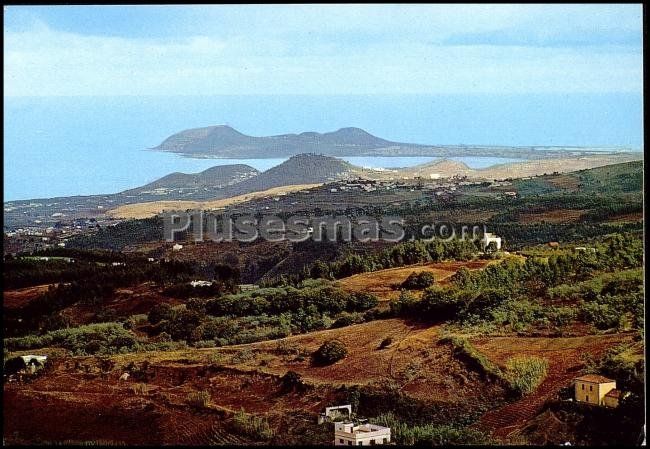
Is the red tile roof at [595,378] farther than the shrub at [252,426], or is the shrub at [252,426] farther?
the shrub at [252,426]

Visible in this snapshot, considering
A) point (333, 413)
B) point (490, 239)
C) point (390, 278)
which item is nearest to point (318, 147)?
point (390, 278)

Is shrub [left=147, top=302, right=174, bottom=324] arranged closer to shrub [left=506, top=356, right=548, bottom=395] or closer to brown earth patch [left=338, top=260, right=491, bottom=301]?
brown earth patch [left=338, top=260, right=491, bottom=301]

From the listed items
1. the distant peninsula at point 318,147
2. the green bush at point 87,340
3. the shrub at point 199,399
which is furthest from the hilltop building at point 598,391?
the green bush at point 87,340

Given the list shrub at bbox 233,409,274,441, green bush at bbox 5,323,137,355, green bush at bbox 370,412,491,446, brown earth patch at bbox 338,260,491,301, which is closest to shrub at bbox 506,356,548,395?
green bush at bbox 370,412,491,446

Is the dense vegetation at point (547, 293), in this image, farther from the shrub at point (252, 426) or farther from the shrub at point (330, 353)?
the shrub at point (252, 426)

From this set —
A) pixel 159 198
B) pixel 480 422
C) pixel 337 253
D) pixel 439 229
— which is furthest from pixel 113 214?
pixel 480 422
